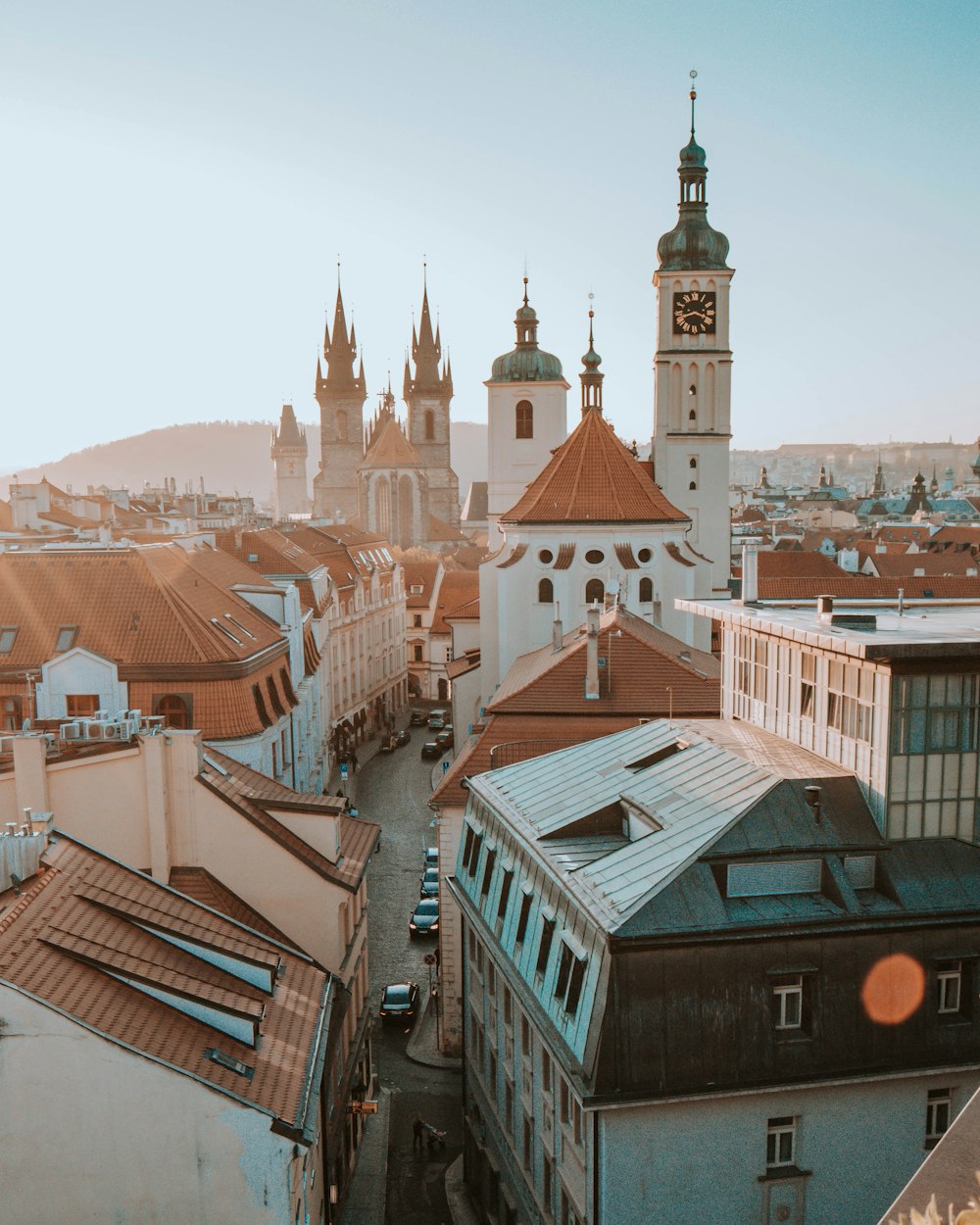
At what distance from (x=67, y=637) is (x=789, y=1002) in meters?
26.7

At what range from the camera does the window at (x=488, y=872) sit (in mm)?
22922

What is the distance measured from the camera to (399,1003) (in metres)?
32.3

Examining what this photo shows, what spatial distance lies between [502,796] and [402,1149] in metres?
8.15

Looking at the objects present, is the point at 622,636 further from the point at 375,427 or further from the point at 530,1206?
the point at 375,427

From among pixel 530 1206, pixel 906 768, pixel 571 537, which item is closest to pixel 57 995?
pixel 530 1206

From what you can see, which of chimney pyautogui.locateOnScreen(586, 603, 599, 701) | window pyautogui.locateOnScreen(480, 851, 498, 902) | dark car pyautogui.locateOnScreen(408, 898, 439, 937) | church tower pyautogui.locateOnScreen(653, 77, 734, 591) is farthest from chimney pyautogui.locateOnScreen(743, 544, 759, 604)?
church tower pyautogui.locateOnScreen(653, 77, 734, 591)

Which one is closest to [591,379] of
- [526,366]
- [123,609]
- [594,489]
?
[526,366]

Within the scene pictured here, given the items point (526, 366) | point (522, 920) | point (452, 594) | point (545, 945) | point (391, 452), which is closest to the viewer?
point (545, 945)

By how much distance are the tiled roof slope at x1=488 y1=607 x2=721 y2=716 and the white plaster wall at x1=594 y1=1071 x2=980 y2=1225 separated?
1362 centimetres

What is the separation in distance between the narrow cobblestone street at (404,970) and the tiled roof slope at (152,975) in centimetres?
600

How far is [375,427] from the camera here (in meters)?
170

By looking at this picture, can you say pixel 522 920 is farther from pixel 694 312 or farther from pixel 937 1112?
pixel 694 312

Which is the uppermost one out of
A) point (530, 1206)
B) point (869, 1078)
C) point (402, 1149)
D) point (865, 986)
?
point (865, 986)

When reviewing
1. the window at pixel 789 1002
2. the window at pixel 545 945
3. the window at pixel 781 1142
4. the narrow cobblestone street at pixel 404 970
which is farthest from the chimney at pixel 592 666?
A: the window at pixel 781 1142
